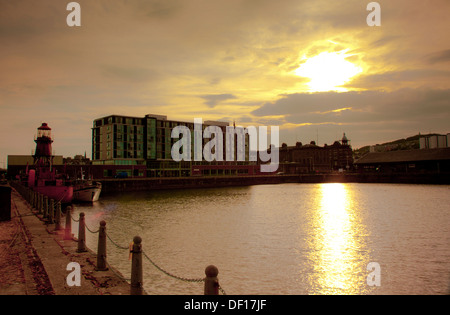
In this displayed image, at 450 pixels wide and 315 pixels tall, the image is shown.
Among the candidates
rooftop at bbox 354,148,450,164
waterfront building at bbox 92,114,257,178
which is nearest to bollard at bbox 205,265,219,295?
waterfront building at bbox 92,114,257,178

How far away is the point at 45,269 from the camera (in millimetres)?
8977

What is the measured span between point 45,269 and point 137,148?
102334 mm

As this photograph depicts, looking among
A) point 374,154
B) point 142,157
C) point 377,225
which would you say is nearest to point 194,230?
point 377,225

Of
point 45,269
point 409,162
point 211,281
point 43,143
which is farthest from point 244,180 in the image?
point 211,281

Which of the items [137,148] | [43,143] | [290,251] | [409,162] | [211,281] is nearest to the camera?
[211,281]

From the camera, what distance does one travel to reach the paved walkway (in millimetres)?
7551

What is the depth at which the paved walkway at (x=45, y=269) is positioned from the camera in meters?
7.55

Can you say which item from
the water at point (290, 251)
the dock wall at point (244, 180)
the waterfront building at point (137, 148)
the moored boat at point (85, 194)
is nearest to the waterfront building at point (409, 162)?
the dock wall at point (244, 180)

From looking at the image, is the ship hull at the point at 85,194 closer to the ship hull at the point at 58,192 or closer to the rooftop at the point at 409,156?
the ship hull at the point at 58,192

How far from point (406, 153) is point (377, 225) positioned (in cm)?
10925

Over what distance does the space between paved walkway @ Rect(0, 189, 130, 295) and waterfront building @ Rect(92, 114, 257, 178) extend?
8415 centimetres

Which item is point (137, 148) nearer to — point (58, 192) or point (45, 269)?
point (58, 192)

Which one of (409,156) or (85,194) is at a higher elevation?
(409,156)
